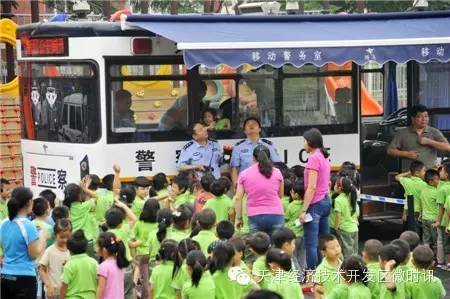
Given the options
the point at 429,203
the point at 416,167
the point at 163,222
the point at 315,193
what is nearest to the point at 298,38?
the point at 416,167

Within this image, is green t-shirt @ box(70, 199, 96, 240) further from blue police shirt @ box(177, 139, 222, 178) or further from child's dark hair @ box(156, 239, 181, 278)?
child's dark hair @ box(156, 239, 181, 278)

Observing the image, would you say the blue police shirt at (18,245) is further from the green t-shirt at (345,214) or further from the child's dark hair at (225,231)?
the green t-shirt at (345,214)

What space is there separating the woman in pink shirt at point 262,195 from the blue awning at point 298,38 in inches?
59.9

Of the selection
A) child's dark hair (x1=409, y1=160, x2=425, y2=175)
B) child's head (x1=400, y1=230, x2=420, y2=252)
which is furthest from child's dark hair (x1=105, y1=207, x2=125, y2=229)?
child's dark hair (x1=409, y1=160, x2=425, y2=175)

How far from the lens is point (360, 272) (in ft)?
24.7

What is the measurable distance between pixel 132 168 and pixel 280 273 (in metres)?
4.65

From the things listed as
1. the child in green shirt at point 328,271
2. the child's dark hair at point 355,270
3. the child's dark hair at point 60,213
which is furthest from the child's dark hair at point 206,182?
the child's dark hair at point 355,270

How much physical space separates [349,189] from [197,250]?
3574mm

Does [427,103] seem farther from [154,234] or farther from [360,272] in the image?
[360,272]

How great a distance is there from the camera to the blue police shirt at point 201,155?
1200cm

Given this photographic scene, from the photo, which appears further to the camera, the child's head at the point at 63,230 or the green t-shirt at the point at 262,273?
the child's head at the point at 63,230

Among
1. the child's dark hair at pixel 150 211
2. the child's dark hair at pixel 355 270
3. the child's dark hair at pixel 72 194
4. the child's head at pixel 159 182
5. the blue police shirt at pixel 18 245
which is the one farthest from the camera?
the child's head at pixel 159 182

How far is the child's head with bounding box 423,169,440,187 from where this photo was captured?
1205cm

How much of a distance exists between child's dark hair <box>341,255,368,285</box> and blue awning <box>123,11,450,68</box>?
4.36m
